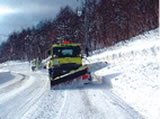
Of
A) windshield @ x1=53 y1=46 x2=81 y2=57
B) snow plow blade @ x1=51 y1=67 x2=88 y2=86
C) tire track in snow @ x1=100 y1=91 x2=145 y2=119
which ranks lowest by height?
tire track in snow @ x1=100 y1=91 x2=145 y2=119

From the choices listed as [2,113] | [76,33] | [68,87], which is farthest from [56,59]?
[76,33]

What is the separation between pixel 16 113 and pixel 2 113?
1.32 ft

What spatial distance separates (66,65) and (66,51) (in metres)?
1.04

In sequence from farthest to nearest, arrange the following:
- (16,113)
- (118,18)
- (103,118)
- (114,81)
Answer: (118,18), (114,81), (16,113), (103,118)

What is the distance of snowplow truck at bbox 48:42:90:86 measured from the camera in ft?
29.3

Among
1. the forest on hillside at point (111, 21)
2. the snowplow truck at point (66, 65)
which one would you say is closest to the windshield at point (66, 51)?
the snowplow truck at point (66, 65)

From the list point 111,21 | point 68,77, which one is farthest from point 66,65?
point 111,21

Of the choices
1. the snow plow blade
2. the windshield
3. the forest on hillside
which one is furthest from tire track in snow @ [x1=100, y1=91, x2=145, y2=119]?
the forest on hillside

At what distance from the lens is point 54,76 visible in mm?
9555

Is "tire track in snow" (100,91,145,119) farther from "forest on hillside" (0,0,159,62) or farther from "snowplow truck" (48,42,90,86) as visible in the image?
"forest on hillside" (0,0,159,62)

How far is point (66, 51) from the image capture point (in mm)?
10422

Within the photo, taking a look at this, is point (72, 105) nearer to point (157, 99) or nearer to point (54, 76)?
point (157, 99)

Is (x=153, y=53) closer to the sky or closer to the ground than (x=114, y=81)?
closer to the sky

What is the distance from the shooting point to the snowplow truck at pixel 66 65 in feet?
29.3
